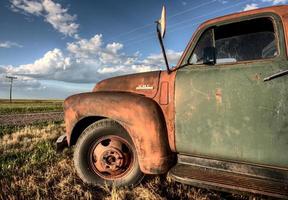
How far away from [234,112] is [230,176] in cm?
63

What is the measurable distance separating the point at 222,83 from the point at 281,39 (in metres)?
0.71

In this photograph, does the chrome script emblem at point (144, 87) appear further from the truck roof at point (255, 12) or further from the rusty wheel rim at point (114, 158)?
the truck roof at point (255, 12)

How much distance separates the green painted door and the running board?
9cm

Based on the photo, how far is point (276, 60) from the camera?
2.62 metres

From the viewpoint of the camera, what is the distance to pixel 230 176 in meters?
2.66

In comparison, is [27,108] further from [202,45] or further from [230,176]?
[230,176]

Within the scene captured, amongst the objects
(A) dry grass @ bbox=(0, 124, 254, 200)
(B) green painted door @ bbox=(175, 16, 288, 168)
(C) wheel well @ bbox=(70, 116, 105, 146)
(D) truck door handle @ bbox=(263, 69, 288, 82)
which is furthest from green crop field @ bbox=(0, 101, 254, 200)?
(D) truck door handle @ bbox=(263, 69, 288, 82)

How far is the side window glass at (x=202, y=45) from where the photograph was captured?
3064 millimetres

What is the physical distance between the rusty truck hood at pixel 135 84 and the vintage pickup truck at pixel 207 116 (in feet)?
0.05

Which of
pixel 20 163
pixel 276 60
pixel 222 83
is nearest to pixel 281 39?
pixel 276 60

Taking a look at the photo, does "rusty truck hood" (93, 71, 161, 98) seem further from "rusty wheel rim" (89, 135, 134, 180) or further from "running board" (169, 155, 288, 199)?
"running board" (169, 155, 288, 199)

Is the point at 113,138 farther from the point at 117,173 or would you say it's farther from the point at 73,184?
the point at 73,184

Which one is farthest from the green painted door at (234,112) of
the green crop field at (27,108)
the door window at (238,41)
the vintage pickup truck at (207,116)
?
the green crop field at (27,108)

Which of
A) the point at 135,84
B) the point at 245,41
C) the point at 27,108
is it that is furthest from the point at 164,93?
the point at 27,108
